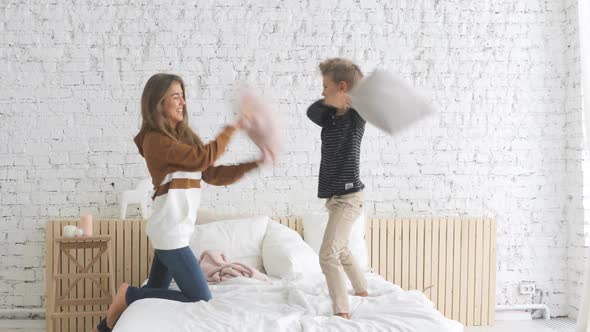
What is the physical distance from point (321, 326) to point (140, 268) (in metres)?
2.25

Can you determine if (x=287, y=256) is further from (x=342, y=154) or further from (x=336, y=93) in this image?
(x=336, y=93)

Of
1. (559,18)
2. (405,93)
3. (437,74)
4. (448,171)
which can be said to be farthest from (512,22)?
(405,93)

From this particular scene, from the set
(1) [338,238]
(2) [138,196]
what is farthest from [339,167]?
(2) [138,196]

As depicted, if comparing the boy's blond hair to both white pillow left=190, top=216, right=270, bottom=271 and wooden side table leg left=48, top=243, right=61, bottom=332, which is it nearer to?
white pillow left=190, top=216, right=270, bottom=271

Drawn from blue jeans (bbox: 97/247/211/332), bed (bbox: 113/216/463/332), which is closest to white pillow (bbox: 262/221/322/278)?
bed (bbox: 113/216/463/332)

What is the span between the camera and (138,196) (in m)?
4.90

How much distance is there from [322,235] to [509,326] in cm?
155

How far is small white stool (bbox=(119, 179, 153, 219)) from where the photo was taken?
192 inches

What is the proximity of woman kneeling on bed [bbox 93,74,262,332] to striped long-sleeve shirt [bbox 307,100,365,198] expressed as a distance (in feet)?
1.31

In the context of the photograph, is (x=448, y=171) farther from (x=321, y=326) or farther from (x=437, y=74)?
(x=321, y=326)

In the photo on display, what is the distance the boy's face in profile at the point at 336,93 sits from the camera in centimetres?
351

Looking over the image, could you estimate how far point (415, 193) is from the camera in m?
5.31

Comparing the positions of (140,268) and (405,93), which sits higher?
(405,93)

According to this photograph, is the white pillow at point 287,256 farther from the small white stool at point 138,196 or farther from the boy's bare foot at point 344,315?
the boy's bare foot at point 344,315
